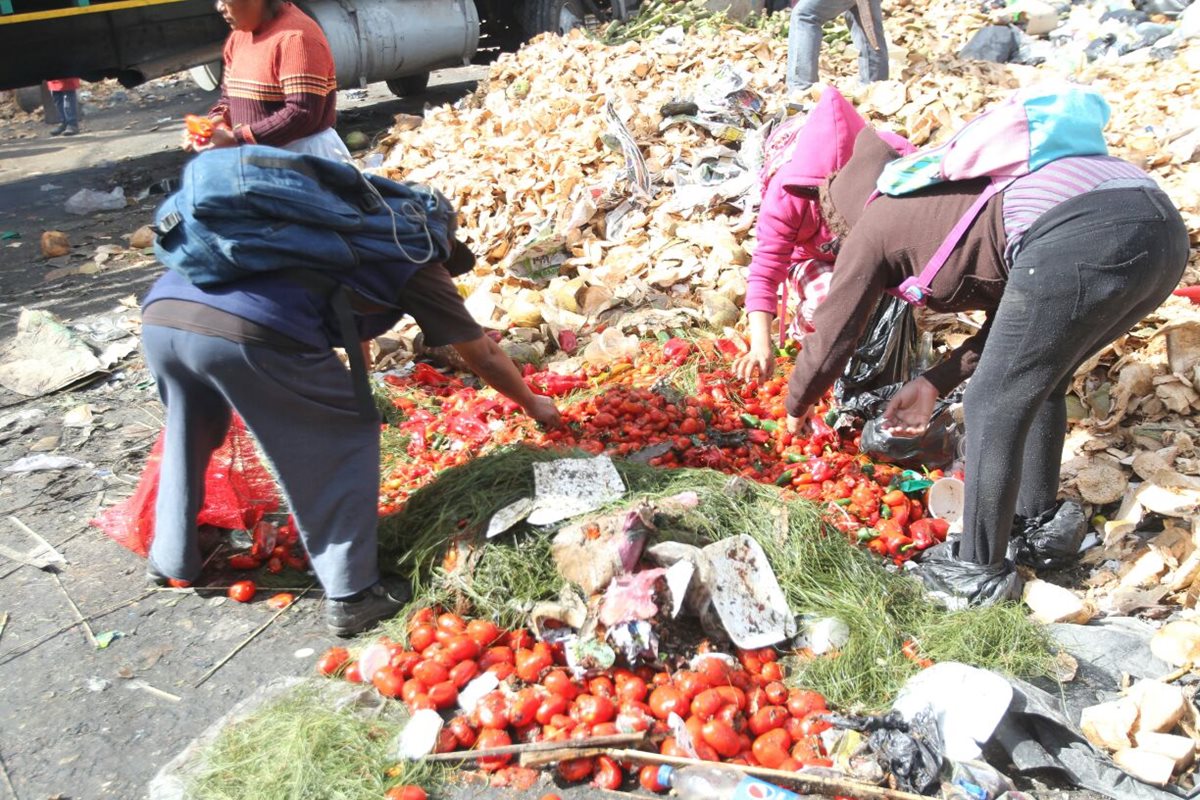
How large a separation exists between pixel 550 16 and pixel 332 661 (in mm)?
10681

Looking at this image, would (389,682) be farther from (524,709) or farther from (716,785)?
(716,785)

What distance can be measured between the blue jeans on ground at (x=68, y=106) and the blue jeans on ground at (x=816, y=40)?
1059 centimetres

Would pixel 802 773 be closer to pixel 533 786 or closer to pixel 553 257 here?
pixel 533 786

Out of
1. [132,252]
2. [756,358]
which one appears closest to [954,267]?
[756,358]

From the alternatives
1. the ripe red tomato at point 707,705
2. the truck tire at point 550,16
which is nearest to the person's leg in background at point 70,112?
the truck tire at point 550,16

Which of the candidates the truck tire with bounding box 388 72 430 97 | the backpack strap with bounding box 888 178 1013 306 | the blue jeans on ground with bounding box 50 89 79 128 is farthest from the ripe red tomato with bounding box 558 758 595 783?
the blue jeans on ground with bounding box 50 89 79 128

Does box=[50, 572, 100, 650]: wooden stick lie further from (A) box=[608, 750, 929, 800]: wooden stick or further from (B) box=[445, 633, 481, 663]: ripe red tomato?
(A) box=[608, 750, 929, 800]: wooden stick

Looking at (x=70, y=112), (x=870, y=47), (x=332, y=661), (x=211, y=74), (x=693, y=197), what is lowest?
(x=70, y=112)

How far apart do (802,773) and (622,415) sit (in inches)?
77.8

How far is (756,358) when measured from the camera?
3508mm

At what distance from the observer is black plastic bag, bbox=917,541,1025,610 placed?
300 cm

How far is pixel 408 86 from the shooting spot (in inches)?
489

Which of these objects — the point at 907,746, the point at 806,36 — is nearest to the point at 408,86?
the point at 806,36

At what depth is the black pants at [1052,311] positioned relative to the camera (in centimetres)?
250
